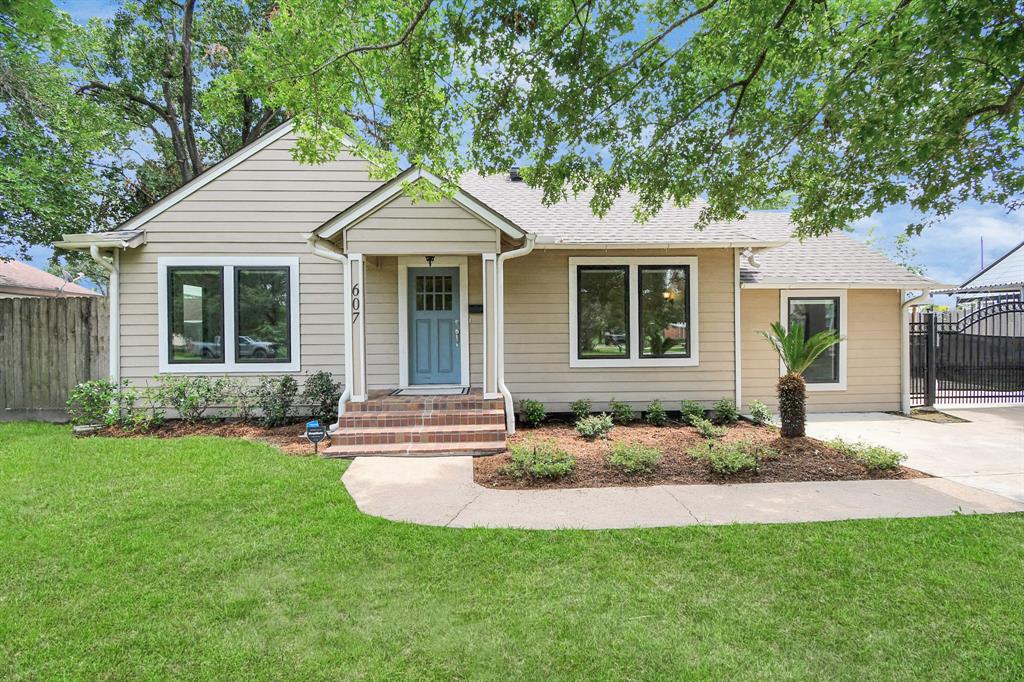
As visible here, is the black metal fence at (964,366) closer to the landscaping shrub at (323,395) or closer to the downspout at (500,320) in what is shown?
the downspout at (500,320)

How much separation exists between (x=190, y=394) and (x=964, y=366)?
1531 centimetres

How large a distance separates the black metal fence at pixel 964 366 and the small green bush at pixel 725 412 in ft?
14.3

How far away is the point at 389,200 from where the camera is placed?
666cm

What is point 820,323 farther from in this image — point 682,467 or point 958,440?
point 682,467

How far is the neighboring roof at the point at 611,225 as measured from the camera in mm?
7750

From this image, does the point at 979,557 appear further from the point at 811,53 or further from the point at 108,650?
the point at 108,650

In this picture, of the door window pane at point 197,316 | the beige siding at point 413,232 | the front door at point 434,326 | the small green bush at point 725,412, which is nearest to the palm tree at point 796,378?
the small green bush at point 725,412

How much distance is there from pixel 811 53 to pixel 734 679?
5.39 meters

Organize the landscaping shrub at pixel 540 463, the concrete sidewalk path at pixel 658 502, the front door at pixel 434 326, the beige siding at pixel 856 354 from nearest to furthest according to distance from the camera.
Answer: the concrete sidewalk path at pixel 658 502, the landscaping shrub at pixel 540 463, the front door at pixel 434 326, the beige siding at pixel 856 354

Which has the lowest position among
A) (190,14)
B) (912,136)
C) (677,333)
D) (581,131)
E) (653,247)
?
(677,333)

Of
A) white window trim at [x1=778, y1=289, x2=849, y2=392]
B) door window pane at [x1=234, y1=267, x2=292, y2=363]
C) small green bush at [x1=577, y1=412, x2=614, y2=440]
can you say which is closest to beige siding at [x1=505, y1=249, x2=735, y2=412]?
small green bush at [x1=577, y1=412, x2=614, y2=440]

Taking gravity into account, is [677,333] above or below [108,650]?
above

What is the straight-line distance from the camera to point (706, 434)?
22.3 ft

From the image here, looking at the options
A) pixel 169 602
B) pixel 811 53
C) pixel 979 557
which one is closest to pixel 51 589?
pixel 169 602
